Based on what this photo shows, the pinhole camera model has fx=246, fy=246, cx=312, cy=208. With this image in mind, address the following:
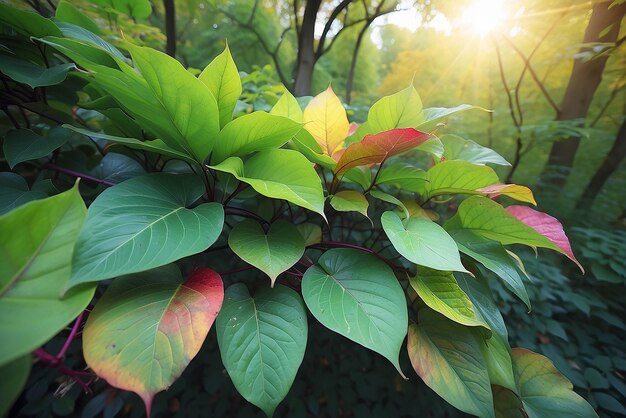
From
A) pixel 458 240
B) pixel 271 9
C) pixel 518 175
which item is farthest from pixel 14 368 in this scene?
pixel 271 9

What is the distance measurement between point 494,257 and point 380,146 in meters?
0.28

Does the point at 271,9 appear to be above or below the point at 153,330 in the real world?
above

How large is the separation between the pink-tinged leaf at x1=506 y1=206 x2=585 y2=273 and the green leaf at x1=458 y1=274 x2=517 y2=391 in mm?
141

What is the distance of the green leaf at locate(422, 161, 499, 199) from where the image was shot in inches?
17.2

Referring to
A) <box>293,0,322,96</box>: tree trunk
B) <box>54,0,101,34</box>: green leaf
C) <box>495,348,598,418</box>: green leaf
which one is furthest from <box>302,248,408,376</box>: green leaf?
Result: <box>293,0,322,96</box>: tree trunk

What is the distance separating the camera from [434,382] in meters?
0.36

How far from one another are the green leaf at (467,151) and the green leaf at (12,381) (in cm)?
70

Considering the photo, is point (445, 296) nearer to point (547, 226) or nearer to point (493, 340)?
point (493, 340)

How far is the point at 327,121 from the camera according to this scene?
0.53 meters

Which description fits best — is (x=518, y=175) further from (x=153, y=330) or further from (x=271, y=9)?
(x=271, y=9)

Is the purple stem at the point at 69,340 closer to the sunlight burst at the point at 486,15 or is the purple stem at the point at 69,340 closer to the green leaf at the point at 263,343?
the green leaf at the point at 263,343

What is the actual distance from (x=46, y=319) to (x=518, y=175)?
3.01 metres

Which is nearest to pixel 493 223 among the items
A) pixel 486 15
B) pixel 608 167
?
pixel 486 15

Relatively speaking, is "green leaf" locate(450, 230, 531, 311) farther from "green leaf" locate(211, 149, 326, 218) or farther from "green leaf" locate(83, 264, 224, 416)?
"green leaf" locate(83, 264, 224, 416)
